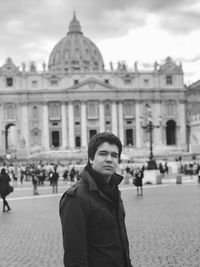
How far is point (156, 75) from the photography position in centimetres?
8250

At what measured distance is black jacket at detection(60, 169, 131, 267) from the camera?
12.0 feet

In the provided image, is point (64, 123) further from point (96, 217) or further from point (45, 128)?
point (96, 217)

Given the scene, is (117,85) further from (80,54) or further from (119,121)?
(80,54)

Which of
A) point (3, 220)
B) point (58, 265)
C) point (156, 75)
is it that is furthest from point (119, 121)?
point (58, 265)

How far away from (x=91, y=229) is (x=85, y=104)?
7716cm

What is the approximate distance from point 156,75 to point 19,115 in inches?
863

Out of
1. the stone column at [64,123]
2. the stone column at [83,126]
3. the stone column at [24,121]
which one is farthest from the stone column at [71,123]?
the stone column at [24,121]

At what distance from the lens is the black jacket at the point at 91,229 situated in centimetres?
364

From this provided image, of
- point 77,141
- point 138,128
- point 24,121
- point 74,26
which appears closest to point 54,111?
point 24,121

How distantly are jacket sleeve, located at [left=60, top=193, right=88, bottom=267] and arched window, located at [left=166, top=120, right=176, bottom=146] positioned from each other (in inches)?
3156

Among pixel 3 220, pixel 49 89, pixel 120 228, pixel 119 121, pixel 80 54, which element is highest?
pixel 80 54

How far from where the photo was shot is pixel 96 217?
379 centimetres

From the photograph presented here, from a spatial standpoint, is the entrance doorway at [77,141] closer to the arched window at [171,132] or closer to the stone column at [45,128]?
the stone column at [45,128]

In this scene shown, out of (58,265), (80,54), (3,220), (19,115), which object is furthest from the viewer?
(80,54)
